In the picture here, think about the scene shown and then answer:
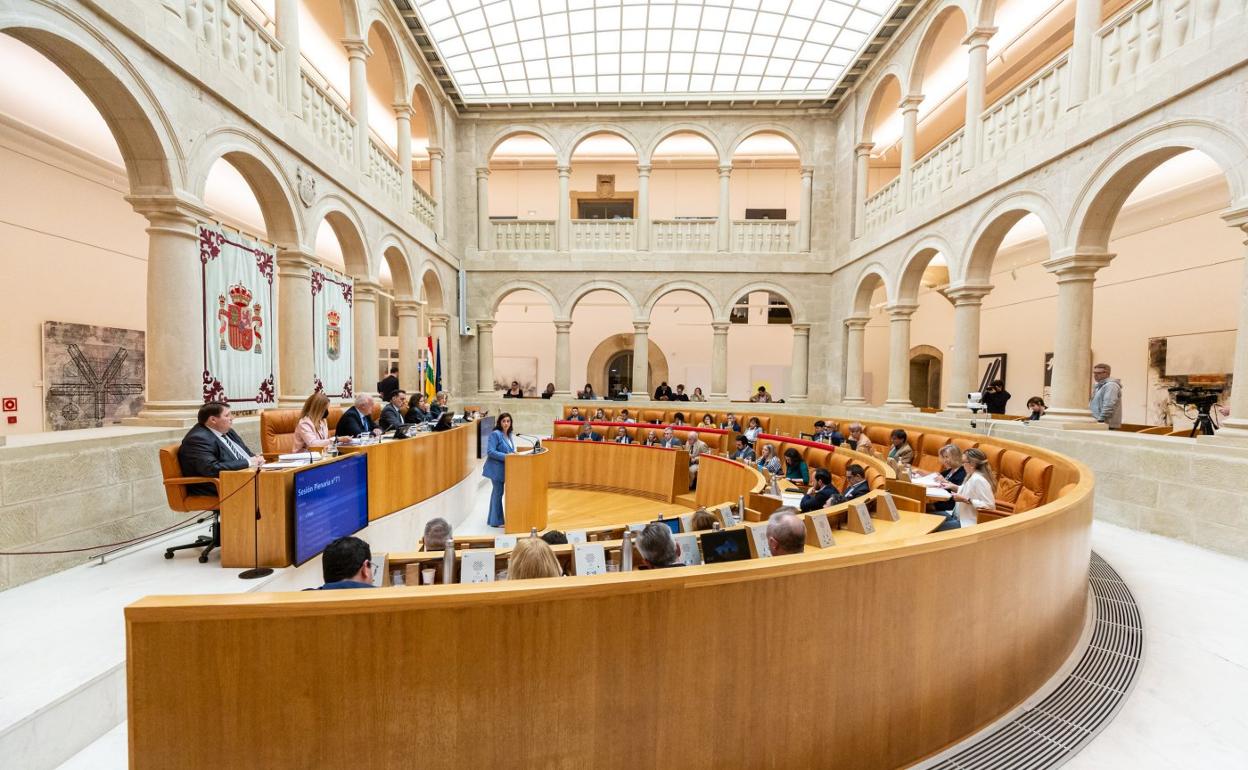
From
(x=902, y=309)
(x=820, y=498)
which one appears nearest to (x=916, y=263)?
(x=902, y=309)

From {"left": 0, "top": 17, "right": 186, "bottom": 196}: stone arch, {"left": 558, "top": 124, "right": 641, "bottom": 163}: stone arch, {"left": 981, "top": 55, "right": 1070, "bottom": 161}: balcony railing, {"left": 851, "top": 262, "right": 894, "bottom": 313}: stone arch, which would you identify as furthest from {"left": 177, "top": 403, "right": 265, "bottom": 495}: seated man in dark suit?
{"left": 851, "top": 262, "right": 894, "bottom": 313}: stone arch

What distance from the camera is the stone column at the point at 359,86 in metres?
9.29

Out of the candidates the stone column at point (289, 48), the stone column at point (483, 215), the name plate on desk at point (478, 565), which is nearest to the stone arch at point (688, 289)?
the stone column at point (483, 215)

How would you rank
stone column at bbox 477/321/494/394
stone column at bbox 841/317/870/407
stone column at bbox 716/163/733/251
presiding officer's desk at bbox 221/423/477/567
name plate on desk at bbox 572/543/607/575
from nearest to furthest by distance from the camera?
name plate on desk at bbox 572/543/607/575, presiding officer's desk at bbox 221/423/477/567, stone column at bbox 841/317/870/407, stone column at bbox 716/163/733/251, stone column at bbox 477/321/494/394

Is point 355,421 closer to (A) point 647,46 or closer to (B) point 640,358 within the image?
(B) point 640,358

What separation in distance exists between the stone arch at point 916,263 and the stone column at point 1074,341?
2.78 m

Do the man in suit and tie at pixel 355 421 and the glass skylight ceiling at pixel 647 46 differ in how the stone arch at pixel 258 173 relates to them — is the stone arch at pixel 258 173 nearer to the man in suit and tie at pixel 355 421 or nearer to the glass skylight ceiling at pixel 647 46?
the man in suit and tie at pixel 355 421

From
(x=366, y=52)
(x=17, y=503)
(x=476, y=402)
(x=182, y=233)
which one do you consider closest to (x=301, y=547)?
(x=17, y=503)

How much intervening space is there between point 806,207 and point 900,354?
5226mm

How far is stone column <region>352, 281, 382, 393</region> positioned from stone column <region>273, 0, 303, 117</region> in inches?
128

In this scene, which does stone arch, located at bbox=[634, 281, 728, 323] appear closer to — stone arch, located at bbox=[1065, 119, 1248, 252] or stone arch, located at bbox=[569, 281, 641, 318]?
stone arch, located at bbox=[569, 281, 641, 318]

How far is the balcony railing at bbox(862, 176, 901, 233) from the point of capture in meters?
12.0

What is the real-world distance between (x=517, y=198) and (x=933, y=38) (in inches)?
477

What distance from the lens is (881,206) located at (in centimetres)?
1259
